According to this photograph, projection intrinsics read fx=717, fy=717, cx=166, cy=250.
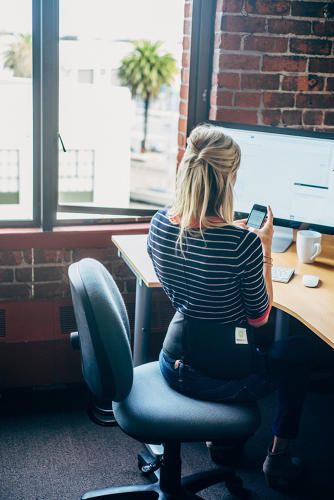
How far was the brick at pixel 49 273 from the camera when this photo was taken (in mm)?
3127

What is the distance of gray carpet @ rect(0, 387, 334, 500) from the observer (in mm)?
2457

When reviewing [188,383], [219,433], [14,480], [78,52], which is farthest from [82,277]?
[78,52]

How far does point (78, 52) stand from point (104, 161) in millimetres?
541

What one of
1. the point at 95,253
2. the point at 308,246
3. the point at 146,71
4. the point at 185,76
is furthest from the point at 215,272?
the point at 146,71

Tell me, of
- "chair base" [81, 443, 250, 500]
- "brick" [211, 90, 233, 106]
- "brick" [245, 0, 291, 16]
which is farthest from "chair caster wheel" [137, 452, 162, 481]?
"brick" [245, 0, 291, 16]

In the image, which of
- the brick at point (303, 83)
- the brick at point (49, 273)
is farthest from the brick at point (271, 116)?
the brick at point (49, 273)

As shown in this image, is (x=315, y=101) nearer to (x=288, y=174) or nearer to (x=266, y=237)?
(x=288, y=174)

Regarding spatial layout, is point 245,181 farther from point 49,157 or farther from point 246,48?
point 49,157

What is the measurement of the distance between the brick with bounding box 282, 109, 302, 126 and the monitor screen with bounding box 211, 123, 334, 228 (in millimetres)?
436

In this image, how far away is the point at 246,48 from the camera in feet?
9.99

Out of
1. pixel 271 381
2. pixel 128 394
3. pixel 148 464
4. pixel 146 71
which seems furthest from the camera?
pixel 146 71

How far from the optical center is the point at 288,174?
2.77 m

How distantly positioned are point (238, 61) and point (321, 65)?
377mm

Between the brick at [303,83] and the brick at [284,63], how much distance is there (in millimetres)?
38
